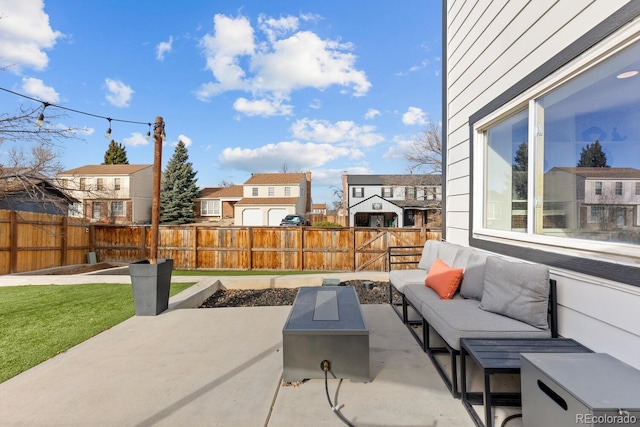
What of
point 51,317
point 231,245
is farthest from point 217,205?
point 51,317

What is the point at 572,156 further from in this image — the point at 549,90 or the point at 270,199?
the point at 270,199

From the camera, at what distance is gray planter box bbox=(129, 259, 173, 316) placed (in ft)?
12.7

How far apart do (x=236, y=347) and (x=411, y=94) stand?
377 inches

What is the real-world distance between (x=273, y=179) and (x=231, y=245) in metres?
18.1

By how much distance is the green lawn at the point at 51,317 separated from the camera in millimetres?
2859

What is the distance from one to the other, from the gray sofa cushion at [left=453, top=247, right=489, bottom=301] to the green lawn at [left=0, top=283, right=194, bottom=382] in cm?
422

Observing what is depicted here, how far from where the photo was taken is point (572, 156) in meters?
2.27

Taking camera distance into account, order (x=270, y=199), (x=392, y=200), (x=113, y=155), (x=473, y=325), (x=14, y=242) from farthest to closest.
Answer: (x=113, y=155), (x=392, y=200), (x=270, y=199), (x=14, y=242), (x=473, y=325)

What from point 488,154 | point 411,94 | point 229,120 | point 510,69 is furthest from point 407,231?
point 229,120

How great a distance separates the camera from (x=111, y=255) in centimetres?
1101

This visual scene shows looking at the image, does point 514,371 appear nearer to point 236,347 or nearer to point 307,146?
point 236,347

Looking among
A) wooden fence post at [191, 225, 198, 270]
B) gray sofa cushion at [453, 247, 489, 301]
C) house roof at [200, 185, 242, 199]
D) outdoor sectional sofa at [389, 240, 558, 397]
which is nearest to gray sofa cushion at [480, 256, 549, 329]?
outdoor sectional sofa at [389, 240, 558, 397]

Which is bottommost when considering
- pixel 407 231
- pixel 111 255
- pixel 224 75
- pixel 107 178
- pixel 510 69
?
pixel 111 255

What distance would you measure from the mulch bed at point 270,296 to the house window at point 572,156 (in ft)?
8.67
